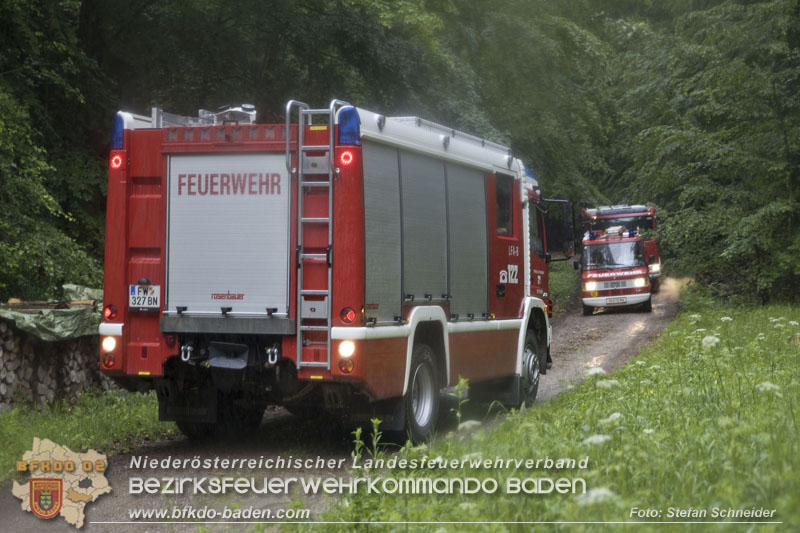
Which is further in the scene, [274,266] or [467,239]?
[467,239]

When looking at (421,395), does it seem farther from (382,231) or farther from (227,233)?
(227,233)

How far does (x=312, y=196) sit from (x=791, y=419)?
429cm

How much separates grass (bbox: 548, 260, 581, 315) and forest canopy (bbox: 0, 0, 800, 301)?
4714 millimetres

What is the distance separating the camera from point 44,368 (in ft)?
36.6

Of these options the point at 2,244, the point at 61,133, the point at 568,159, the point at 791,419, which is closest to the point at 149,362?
the point at 2,244

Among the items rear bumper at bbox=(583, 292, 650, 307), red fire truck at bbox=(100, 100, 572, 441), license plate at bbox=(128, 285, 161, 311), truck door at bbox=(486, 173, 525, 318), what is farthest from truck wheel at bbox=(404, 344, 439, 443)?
rear bumper at bbox=(583, 292, 650, 307)

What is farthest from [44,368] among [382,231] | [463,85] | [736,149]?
[736,149]

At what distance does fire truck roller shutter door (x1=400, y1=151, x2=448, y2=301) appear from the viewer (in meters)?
9.17

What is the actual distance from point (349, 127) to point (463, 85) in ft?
46.2

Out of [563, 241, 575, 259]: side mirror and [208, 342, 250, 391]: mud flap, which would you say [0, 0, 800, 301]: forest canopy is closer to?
[208, 342, 250, 391]: mud flap

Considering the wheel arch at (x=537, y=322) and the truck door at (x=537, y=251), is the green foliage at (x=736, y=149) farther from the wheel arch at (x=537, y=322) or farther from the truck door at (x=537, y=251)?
the wheel arch at (x=537, y=322)

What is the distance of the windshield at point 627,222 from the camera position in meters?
35.7

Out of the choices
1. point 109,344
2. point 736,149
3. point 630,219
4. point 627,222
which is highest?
point 736,149

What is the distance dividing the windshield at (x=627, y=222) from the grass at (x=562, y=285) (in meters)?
2.62
